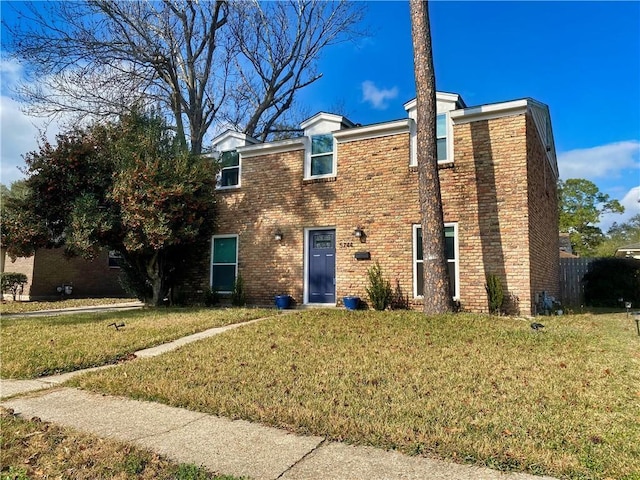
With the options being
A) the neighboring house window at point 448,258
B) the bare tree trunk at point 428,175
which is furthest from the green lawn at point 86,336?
the bare tree trunk at point 428,175

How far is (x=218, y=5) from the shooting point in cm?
1888

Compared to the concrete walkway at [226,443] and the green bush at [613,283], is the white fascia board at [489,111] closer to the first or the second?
the green bush at [613,283]

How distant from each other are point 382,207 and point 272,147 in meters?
4.32

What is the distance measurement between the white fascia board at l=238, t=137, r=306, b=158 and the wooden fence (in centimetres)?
1183

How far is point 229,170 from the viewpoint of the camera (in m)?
14.5

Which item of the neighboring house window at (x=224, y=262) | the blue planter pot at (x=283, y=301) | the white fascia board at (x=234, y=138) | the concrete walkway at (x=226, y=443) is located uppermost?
the white fascia board at (x=234, y=138)

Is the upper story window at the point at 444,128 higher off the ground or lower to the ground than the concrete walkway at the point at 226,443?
higher

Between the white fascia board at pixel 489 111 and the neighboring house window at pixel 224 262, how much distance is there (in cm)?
768

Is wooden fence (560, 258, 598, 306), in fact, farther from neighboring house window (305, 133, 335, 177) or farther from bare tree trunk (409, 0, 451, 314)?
neighboring house window (305, 133, 335, 177)

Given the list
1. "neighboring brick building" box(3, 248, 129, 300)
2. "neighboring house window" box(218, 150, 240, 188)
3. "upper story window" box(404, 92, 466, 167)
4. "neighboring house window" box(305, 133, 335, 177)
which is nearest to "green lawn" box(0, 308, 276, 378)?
"neighboring house window" box(305, 133, 335, 177)

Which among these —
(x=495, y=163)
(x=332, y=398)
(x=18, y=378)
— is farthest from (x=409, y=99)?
(x=18, y=378)

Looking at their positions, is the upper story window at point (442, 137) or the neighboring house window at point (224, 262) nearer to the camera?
the upper story window at point (442, 137)

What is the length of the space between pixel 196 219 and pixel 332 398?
30.9ft

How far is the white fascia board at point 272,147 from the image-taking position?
1325cm
